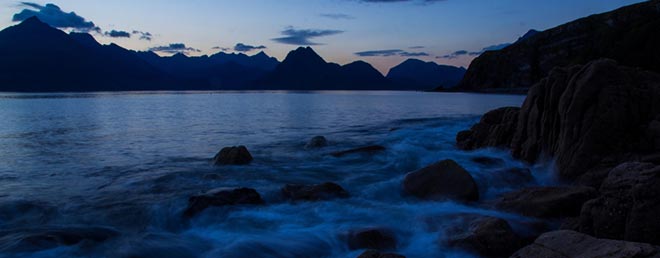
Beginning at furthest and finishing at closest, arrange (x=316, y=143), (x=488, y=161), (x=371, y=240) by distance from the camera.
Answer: (x=316, y=143), (x=488, y=161), (x=371, y=240)

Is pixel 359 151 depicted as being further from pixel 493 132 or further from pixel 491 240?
pixel 491 240

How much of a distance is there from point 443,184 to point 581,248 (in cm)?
523

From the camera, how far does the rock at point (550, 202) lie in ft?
27.6

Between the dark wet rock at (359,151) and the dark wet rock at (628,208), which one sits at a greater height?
the dark wet rock at (628,208)

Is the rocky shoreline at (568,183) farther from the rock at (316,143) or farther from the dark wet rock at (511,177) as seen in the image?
the rock at (316,143)

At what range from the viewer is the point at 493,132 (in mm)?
18078

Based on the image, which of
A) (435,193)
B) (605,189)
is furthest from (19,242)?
(605,189)

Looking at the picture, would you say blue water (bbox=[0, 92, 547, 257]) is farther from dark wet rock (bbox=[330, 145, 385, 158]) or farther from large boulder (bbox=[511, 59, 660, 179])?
large boulder (bbox=[511, 59, 660, 179])

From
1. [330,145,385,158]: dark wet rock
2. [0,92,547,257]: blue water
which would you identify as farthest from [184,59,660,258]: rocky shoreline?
[0,92,547,257]: blue water

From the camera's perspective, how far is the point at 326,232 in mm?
8586

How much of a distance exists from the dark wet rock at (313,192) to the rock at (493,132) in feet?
30.2

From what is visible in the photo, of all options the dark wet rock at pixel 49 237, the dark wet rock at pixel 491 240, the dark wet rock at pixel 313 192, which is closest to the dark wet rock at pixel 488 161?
the dark wet rock at pixel 313 192

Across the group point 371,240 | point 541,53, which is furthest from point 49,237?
point 541,53

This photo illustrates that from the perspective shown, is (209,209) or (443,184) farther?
(443,184)
